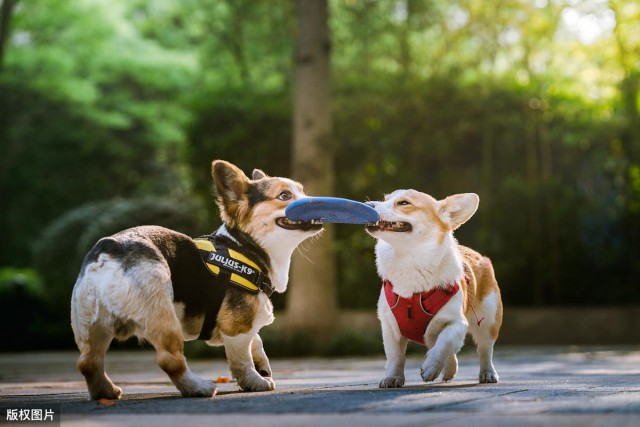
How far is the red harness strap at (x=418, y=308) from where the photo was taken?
5.00 metres

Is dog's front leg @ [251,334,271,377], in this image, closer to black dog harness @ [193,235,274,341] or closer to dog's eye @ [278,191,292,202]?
black dog harness @ [193,235,274,341]

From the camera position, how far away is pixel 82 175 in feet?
82.9

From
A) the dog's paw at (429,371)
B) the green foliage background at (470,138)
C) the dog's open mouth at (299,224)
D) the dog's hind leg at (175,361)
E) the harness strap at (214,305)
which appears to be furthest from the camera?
the green foliage background at (470,138)

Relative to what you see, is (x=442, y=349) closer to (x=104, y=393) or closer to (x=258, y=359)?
(x=258, y=359)

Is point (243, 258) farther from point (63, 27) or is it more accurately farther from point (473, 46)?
point (63, 27)

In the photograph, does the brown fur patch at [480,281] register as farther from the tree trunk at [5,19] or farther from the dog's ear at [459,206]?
the tree trunk at [5,19]

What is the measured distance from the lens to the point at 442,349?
4.76 metres

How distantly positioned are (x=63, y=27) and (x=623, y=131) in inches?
540

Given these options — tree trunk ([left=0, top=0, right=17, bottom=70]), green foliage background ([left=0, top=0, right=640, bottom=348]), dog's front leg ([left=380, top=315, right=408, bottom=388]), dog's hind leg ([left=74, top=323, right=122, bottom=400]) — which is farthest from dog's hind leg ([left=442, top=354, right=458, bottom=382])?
tree trunk ([left=0, top=0, right=17, bottom=70])

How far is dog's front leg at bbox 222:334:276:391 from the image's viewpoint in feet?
15.9

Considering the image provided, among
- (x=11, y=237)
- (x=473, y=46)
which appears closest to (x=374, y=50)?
(x=473, y=46)

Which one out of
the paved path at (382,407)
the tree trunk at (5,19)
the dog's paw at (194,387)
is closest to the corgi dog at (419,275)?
the paved path at (382,407)

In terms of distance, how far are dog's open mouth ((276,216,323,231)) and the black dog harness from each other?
0.86ft

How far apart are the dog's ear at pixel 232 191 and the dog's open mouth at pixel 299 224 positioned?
20 centimetres
